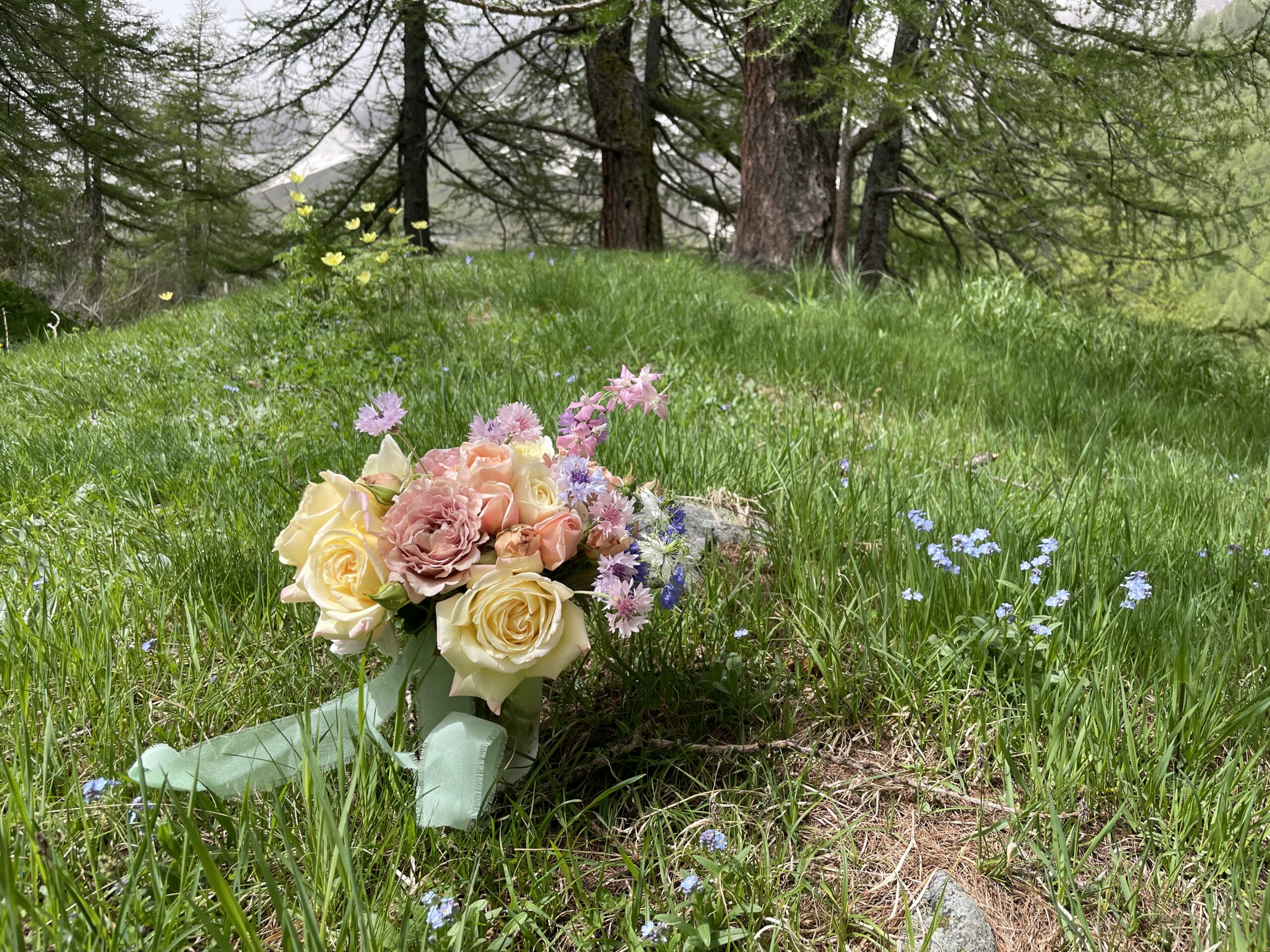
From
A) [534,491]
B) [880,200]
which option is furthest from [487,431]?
[880,200]

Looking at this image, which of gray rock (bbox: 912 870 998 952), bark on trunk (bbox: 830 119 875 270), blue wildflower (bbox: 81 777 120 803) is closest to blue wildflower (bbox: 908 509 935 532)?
gray rock (bbox: 912 870 998 952)

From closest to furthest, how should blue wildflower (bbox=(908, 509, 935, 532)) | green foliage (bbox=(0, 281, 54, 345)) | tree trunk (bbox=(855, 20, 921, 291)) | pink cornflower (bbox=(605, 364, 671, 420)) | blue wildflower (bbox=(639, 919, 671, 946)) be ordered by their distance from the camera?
blue wildflower (bbox=(639, 919, 671, 946))
pink cornflower (bbox=(605, 364, 671, 420))
blue wildflower (bbox=(908, 509, 935, 532))
tree trunk (bbox=(855, 20, 921, 291))
green foliage (bbox=(0, 281, 54, 345))

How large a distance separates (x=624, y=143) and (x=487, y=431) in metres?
8.87

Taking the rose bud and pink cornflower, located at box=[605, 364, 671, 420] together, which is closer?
the rose bud

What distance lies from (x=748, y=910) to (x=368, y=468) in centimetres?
95

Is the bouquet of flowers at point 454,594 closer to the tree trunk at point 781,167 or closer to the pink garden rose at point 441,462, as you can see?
the pink garden rose at point 441,462

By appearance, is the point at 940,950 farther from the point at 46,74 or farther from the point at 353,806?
the point at 46,74

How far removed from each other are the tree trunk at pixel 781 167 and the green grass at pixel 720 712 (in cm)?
454

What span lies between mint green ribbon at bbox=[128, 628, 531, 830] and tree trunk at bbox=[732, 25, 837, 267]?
255 inches

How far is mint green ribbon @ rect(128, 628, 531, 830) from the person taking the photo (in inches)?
44.7

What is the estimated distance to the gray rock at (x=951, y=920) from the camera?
3.74 feet

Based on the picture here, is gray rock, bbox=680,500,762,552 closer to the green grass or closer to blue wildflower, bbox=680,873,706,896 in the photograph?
the green grass

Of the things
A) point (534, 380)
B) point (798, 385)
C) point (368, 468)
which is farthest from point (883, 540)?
point (798, 385)

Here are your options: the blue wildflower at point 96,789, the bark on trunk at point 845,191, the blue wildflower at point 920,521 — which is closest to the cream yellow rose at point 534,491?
the blue wildflower at point 96,789
